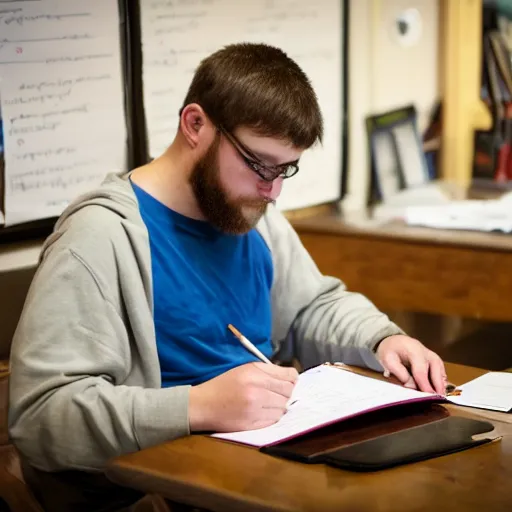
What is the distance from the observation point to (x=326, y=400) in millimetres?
1397

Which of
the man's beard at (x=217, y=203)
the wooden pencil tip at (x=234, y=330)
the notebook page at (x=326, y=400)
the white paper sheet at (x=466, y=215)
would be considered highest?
the man's beard at (x=217, y=203)

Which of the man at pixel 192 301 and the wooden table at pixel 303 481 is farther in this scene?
the man at pixel 192 301

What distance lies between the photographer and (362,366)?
1704 mm

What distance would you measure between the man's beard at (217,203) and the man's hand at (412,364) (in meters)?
0.32

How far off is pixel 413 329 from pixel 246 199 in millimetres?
1312

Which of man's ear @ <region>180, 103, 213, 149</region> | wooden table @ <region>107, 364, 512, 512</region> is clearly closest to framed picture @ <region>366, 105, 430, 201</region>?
man's ear @ <region>180, 103, 213, 149</region>

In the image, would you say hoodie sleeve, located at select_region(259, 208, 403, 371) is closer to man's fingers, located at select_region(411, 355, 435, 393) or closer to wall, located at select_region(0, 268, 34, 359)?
man's fingers, located at select_region(411, 355, 435, 393)

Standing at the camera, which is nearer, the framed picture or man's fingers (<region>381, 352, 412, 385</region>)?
man's fingers (<region>381, 352, 412, 385</region>)

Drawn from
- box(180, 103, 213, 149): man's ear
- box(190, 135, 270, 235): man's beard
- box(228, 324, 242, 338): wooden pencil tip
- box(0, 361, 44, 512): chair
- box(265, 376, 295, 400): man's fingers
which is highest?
box(180, 103, 213, 149): man's ear

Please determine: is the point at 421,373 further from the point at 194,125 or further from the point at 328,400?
the point at 194,125

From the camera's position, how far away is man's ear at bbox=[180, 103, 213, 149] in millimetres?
1593

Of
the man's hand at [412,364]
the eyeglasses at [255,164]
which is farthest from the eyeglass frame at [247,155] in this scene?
the man's hand at [412,364]

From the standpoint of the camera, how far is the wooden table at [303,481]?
106 centimetres

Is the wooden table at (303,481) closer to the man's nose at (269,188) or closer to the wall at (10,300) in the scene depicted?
the man's nose at (269,188)
